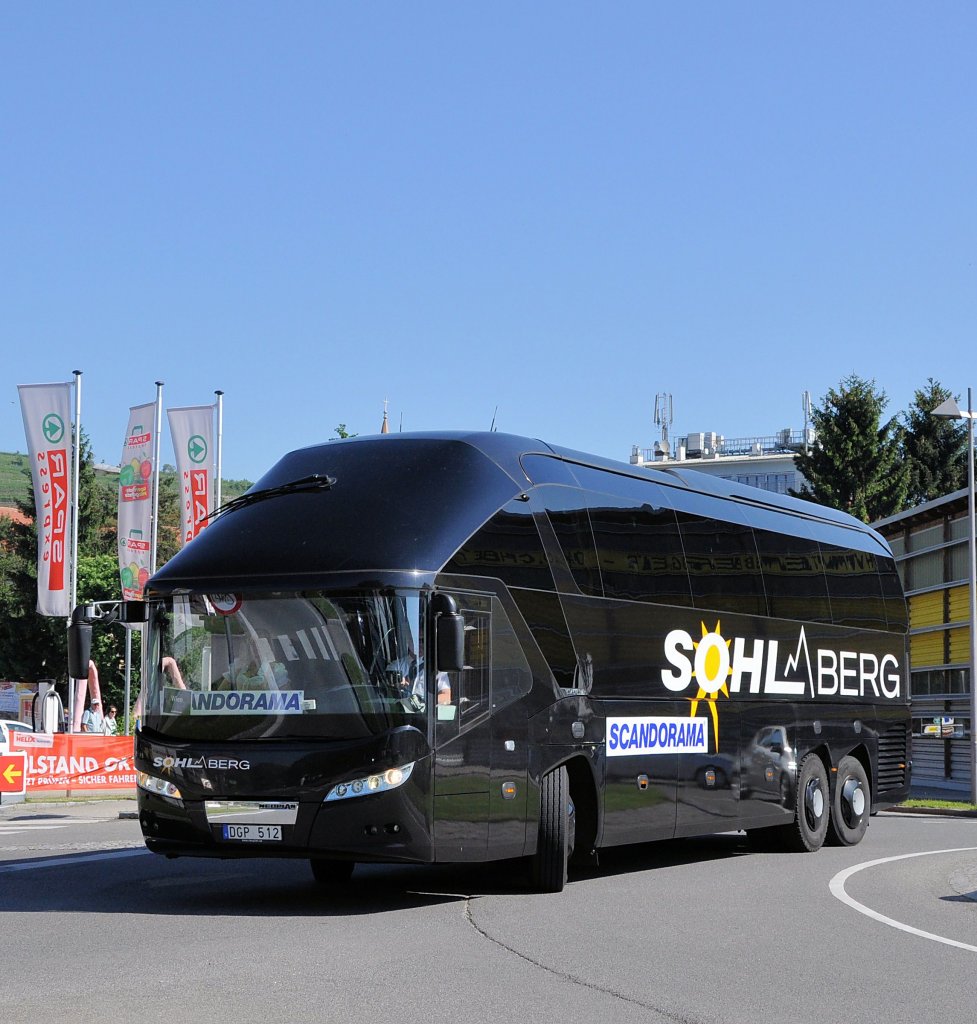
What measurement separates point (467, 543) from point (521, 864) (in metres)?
3.17

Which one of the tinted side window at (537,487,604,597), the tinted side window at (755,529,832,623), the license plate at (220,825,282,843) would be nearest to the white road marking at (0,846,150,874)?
the license plate at (220,825,282,843)

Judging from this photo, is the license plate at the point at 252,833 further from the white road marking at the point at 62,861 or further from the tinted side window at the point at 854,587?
the tinted side window at the point at 854,587

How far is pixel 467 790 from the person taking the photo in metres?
Result: 12.0

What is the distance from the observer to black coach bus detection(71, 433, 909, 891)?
11703 millimetres

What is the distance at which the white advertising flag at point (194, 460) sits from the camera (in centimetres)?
3681

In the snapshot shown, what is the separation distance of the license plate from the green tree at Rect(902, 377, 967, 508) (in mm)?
68393

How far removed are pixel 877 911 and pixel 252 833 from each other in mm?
4840

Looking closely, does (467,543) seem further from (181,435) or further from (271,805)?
(181,435)

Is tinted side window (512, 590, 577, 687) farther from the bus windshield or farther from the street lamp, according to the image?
the street lamp

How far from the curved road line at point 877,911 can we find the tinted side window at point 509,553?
11.7 feet

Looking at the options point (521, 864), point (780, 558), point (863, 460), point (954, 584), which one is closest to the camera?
point (521, 864)

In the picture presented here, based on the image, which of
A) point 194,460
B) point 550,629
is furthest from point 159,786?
point 194,460

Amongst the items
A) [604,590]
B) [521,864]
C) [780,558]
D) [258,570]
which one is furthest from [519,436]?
[780,558]

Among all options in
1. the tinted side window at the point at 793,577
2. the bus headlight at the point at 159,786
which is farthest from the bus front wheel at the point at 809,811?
the bus headlight at the point at 159,786
